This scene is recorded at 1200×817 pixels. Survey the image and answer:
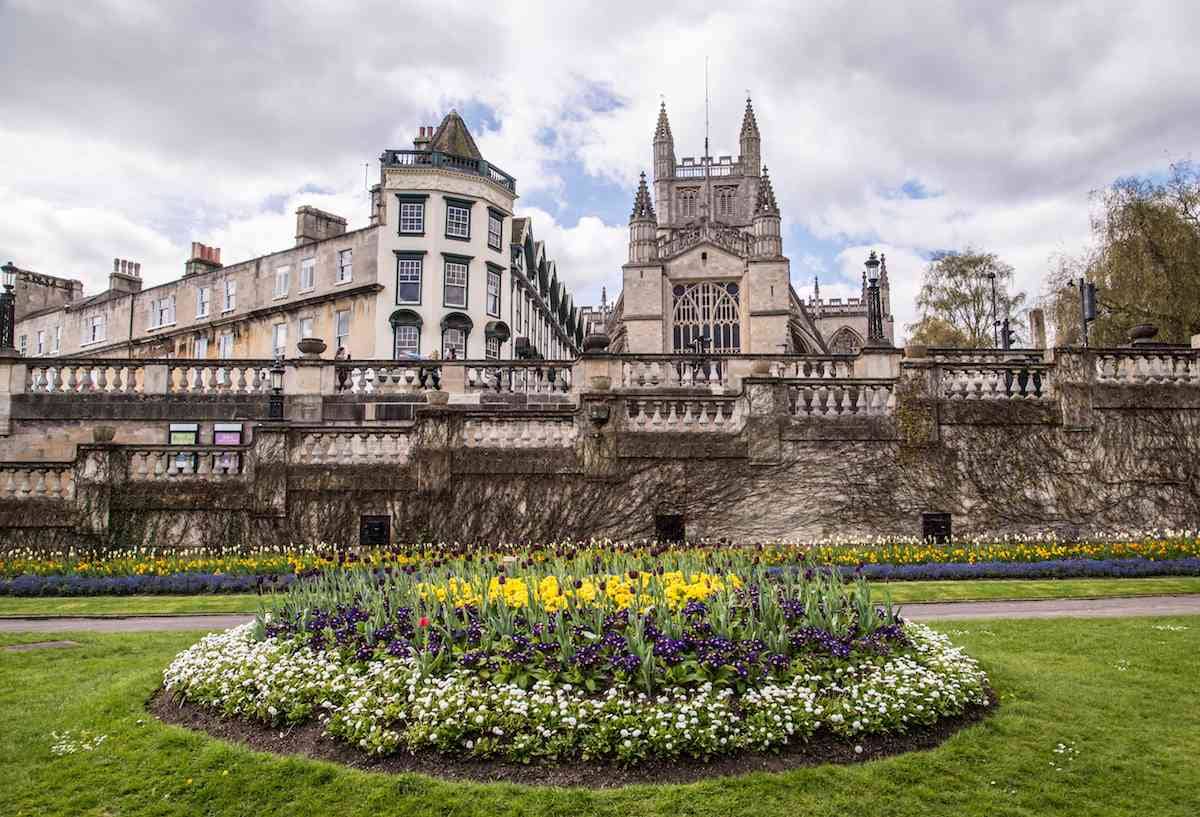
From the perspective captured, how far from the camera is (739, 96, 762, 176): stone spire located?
9462 cm

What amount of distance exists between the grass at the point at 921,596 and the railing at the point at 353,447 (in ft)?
13.7

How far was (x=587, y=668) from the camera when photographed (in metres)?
6.66

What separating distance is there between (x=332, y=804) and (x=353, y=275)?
133 feet

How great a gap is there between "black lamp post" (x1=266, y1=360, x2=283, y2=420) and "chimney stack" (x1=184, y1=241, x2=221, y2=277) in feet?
119

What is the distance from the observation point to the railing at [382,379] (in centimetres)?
1967

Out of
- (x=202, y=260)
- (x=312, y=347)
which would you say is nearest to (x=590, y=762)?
(x=312, y=347)

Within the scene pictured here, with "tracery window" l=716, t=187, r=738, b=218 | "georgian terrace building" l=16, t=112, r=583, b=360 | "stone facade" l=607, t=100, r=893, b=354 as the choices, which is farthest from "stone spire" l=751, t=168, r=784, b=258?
"tracery window" l=716, t=187, r=738, b=218

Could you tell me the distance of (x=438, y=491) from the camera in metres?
17.4

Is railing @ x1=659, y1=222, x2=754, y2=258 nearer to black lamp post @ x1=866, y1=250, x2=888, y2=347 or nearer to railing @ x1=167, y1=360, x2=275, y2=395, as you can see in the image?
black lamp post @ x1=866, y1=250, x2=888, y2=347

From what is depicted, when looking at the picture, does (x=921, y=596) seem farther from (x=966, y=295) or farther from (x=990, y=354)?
(x=966, y=295)

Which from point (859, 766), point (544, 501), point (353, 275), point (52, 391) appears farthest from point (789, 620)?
point (353, 275)

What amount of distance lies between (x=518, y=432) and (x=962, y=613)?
921cm

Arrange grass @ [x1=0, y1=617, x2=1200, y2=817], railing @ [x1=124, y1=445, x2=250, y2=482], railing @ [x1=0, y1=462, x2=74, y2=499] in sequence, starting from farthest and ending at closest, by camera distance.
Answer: railing @ [x1=124, y1=445, x2=250, y2=482]
railing @ [x1=0, y1=462, x2=74, y2=499]
grass @ [x1=0, y1=617, x2=1200, y2=817]

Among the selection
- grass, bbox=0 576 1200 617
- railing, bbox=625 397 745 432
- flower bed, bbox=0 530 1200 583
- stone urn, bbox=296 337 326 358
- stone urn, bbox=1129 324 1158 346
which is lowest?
grass, bbox=0 576 1200 617
